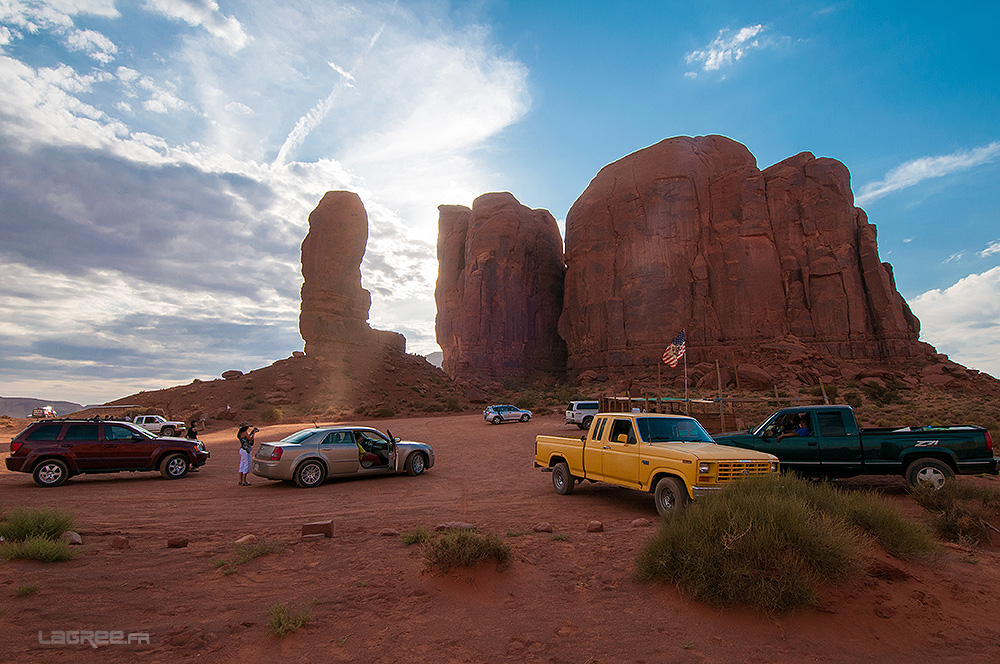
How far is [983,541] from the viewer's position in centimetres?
711

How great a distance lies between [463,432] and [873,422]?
19810mm

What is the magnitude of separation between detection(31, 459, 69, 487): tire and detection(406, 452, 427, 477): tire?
27.0 feet

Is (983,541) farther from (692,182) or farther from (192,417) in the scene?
(692,182)

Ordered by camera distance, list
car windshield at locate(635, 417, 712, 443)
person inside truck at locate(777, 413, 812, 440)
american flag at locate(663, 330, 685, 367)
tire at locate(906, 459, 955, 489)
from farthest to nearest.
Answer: american flag at locate(663, 330, 685, 367), person inside truck at locate(777, 413, 812, 440), tire at locate(906, 459, 955, 489), car windshield at locate(635, 417, 712, 443)

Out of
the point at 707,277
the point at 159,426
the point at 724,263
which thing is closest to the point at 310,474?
the point at 159,426

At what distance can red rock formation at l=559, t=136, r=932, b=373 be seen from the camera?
5511cm

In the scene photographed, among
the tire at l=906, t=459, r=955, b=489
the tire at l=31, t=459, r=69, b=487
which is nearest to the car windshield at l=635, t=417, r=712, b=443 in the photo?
the tire at l=906, t=459, r=955, b=489

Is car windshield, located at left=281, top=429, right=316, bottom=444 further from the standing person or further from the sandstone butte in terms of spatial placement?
the sandstone butte

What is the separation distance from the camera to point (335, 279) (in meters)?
48.5

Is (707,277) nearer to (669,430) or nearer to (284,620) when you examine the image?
(669,430)

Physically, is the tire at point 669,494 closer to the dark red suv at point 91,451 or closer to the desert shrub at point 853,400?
the dark red suv at point 91,451

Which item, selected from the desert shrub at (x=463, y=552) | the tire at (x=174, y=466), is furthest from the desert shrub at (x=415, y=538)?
the tire at (x=174, y=466)

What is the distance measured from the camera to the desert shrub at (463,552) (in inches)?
207

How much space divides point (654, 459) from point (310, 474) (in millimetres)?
8184
